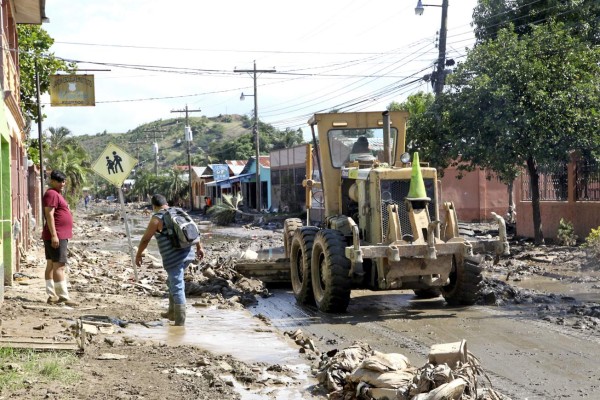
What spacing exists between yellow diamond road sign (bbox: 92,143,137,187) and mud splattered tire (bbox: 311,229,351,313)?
14.1 feet

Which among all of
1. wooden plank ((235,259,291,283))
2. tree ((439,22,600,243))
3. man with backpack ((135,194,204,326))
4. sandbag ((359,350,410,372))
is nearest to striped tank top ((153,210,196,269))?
A: man with backpack ((135,194,204,326))

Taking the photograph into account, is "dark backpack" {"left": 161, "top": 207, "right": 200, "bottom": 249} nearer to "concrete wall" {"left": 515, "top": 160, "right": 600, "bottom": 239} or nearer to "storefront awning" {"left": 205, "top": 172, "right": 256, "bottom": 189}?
"concrete wall" {"left": 515, "top": 160, "right": 600, "bottom": 239}

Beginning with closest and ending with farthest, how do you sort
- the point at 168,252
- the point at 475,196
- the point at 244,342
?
the point at 244,342, the point at 168,252, the point at 475,196

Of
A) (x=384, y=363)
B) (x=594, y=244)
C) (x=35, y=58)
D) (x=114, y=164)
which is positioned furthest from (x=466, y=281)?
(x=35, y=58)

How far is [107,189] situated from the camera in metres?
131

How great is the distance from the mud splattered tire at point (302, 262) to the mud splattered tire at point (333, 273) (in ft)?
1.66

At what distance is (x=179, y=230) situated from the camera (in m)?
9.76

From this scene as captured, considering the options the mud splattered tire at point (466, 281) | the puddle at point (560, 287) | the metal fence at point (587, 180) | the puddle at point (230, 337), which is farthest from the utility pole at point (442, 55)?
the puddle at point (230, 337)

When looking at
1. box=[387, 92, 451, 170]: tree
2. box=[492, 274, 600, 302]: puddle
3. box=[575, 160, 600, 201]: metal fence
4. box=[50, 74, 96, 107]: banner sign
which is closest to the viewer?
box=[492, 274, 600, 302]: puddle

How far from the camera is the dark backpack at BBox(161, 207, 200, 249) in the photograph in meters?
9.76

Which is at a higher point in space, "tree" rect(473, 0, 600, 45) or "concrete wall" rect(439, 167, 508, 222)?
"tree" rect(473, 0, 600, 45)

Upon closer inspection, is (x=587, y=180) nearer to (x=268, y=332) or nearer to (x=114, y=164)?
(x=114, y=164)

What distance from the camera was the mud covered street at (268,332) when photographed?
6.99 metres

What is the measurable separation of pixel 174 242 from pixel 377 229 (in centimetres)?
343
